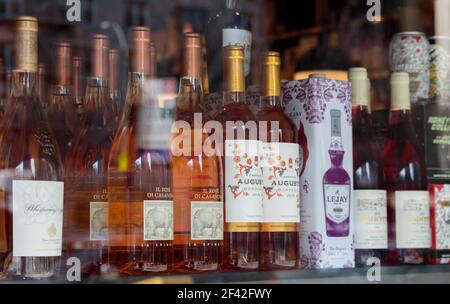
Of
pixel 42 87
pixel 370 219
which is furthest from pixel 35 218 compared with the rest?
pixel 370 219

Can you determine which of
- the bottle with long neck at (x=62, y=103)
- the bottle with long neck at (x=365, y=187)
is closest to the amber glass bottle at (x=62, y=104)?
the bottle with long neck at (x=62, y=103)

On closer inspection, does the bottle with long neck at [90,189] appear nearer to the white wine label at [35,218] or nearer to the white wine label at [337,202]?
the white wine label at [35,218]

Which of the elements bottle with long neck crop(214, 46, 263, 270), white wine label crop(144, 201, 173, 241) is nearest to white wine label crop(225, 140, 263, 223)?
bottle with long neck crop(214, 46, 263, 270)

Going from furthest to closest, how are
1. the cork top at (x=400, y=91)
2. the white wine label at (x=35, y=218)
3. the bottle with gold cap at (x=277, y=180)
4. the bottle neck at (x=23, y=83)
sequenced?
the cork top at (x=400, y=91) < the bottle with gold cap at (x=277, y=180) < the bottle neck at (x=23, y=83) < the white wine label at (x=35, y=218)

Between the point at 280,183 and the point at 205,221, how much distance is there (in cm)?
16

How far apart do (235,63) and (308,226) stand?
0.94 ft

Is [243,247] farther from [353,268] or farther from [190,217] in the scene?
[353,268]

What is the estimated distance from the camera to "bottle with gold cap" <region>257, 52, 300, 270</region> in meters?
1.36

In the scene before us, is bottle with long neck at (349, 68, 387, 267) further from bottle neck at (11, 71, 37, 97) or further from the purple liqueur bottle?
bottle neck at (11, 71, 37, 97)

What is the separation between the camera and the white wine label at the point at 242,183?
4.30 ft

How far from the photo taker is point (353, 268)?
4.76 ft

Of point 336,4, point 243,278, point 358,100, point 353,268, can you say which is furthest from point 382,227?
point 336,4
